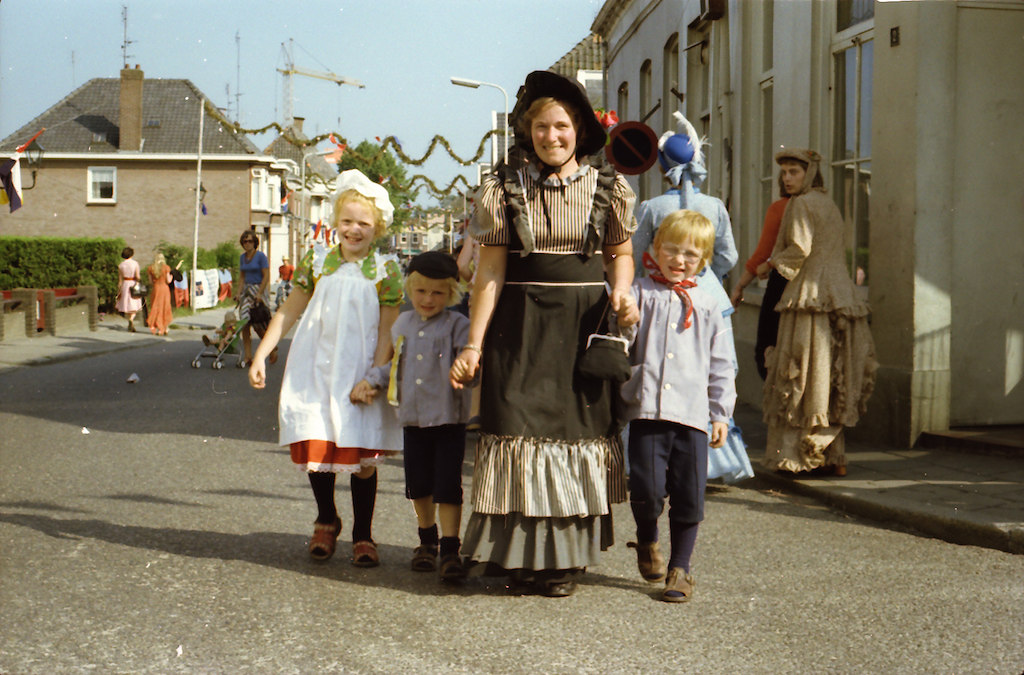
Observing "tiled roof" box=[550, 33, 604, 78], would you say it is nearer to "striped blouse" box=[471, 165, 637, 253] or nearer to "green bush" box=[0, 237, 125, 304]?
"green bush" box=[0, 237, 125, 304]

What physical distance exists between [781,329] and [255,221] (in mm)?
50634

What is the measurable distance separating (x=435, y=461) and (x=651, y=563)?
0.99 m

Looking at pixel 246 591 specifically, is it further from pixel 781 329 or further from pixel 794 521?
pixel 781 329

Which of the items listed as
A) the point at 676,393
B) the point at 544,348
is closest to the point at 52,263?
the point at 544,348

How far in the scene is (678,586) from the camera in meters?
4.66

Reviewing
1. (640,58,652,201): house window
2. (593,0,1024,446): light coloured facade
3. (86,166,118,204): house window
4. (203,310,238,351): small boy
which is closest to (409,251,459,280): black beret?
(593,0,1024,446): light coloured facade

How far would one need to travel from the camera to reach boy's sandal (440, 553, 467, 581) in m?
Result: 4.82

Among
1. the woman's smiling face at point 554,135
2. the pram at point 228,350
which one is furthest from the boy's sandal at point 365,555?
the pram at point 228,350

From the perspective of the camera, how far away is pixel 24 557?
17.1ft

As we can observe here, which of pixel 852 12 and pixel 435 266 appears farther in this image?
pixel 852 12

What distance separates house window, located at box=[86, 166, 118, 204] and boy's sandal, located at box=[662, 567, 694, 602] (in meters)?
52.7

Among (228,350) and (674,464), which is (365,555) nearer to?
(674,464)

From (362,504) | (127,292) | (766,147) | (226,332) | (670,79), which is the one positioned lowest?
(362,504)

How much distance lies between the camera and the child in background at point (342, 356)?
16.6 ft
